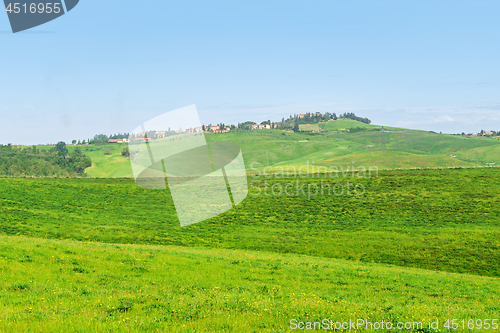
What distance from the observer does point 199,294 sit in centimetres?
1178

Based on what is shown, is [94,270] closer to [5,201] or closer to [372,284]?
[372,284]

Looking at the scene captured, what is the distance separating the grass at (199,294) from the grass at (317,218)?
1146 centimetres

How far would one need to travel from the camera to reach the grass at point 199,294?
8.02 meters

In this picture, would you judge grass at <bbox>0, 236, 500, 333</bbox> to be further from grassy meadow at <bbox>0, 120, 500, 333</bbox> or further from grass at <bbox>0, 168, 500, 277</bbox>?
grass at <bbox>0, 168, 500, 277</bbox>

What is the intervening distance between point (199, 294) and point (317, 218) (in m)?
35.3

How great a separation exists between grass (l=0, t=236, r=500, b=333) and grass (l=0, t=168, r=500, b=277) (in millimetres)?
11456

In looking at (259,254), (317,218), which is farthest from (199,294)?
(317,218)

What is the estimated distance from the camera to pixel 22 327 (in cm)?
698

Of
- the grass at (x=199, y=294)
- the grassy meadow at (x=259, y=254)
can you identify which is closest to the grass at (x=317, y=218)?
the grassy meadow at (x=259, y=254)

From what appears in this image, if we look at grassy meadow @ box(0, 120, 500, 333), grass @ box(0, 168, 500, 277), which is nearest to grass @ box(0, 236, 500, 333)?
grassy meadow @ box(0, 120, 500, 333)

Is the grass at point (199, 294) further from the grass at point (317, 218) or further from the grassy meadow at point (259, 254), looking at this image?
the grass at point (317, 218)

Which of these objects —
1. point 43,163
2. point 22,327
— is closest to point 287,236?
point 22,327

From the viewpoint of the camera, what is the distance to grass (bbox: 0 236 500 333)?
8.02m

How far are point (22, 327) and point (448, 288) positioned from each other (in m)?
19.3
